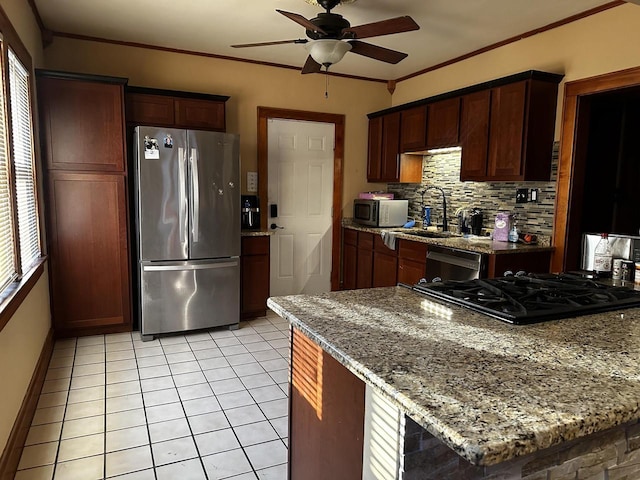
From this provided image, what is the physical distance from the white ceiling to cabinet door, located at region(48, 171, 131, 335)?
1.24m

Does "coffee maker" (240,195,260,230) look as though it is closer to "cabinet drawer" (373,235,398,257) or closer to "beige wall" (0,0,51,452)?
"cabinet drawer" (373,235,398,257)

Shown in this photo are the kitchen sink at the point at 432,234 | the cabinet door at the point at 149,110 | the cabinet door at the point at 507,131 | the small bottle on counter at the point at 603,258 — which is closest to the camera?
the small bottle on counter at the point at 603,258

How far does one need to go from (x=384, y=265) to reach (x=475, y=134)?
1.51m

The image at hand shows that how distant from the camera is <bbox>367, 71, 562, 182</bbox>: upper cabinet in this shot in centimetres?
338

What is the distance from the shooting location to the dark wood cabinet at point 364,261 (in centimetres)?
471

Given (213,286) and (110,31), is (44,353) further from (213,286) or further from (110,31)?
(110,31)

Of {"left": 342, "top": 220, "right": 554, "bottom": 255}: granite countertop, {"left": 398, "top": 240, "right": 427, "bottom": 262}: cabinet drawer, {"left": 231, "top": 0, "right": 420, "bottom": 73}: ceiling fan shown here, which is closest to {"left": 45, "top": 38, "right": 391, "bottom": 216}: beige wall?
{"left": 398, "top": 240, "right": 427, "bottom": 262}: cabinet drawer

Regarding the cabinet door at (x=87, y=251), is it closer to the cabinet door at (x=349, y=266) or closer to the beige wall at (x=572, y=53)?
the cabinet door at (x=349, y=266)

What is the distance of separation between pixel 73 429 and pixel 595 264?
2.78 metres

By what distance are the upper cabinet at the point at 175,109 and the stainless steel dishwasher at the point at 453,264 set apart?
2.27 metres

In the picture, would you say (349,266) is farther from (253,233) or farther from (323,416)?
(323,416)

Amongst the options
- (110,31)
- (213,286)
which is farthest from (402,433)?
(110,31)

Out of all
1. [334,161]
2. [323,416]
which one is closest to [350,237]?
[334,161]

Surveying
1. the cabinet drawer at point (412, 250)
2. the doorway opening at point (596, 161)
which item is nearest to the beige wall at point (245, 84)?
the cabinet drawer at point (412, 250)
